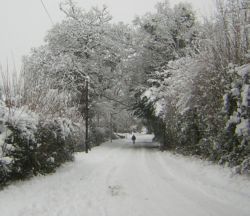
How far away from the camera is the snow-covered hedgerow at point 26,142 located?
800cm

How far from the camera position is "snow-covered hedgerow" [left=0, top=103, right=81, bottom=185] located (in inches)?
315

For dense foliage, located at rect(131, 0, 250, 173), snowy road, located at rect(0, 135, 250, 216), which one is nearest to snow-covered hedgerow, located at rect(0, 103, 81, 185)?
snowy road, located at rect(0, 135, 250, 216)

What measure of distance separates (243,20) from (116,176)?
7.20m

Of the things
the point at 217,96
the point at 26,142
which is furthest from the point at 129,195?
the point at 217,96

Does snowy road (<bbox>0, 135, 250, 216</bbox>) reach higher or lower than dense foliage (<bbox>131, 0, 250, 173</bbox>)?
lower

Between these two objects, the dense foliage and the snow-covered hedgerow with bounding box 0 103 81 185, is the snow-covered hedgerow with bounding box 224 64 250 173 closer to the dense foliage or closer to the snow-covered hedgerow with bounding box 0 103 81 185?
the dense foliage

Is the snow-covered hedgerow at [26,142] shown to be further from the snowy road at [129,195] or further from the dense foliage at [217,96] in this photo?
the dense foliage at [217,96]

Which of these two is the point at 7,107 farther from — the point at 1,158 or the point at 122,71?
the point at 122,71

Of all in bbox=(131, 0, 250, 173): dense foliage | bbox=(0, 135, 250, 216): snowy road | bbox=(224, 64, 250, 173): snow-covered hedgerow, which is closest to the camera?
bbox=(0, 135, 250, 216): snowy road

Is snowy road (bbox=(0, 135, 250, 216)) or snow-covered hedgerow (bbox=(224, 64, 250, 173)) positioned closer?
snowy road (bbox=(0, 135, 250, 216))

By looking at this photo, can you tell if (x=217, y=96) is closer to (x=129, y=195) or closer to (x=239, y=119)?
(x=239, y=119)

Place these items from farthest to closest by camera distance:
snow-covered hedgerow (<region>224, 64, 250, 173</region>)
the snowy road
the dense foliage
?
the dense foliage
snow-covered hedgerow (<region>224, 64, 250, 173</region>)
the snowy road

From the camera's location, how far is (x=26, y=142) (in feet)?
29.0

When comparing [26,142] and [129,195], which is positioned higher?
[26,142]
